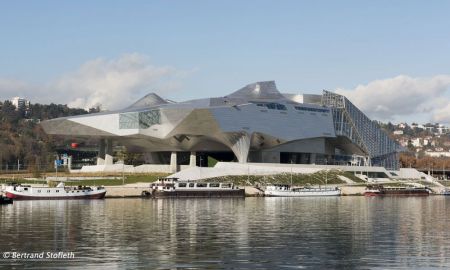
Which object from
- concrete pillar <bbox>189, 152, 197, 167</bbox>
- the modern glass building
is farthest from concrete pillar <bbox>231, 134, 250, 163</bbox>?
concrete pillar <bbox>189, 152, 197, 167</bbox>

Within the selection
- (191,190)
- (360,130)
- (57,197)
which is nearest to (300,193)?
(191,190)

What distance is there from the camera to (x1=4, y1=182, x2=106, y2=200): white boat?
9188 centimetres

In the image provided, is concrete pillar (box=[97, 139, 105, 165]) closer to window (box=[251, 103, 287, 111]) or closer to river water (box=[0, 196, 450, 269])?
window (box=[251, 103, 287, 111])

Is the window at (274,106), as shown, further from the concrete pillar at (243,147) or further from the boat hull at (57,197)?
the boat hull at (57,197)

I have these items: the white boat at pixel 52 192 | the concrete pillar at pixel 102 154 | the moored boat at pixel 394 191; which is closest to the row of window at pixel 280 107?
the moored boat at pixel 394 191

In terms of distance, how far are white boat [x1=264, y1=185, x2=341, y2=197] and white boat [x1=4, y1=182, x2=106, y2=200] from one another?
25.2m

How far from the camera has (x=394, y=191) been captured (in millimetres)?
120812

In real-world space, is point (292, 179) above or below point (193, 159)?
below

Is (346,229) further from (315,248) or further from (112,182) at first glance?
(112,182)

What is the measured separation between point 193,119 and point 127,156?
179 ft

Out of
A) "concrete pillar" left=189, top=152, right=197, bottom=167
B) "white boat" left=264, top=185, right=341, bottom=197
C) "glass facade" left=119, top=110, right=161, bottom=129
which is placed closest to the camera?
"white boat" left=264, top=185, right=341, bottom=197

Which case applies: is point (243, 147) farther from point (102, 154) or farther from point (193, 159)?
point (102, 154)

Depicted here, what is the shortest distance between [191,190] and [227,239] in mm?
57679

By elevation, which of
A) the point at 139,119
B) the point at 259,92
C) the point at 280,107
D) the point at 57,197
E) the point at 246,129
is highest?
the point at 259,92
